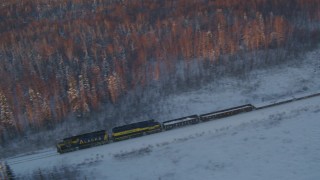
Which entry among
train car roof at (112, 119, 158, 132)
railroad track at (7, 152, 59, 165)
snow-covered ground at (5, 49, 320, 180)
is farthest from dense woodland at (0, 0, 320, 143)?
snow-covered ground at (5, 49, 320, 180)

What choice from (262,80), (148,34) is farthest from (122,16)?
(262,80)

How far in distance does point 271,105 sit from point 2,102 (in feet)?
147

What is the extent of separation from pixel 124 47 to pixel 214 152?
47734mm

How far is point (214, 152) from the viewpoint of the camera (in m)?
59.9

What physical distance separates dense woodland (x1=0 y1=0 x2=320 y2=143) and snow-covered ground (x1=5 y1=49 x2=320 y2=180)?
459 inches

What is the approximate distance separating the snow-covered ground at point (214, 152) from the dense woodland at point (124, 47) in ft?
38.3

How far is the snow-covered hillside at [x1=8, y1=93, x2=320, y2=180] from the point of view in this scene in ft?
181

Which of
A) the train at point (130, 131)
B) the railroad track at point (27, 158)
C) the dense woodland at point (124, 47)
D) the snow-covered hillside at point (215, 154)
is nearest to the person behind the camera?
the snow-covered hillside at point (215, 154)

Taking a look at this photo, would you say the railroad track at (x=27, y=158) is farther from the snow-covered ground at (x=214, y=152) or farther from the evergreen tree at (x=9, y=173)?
the evergreen tree at (x=9, y=173)

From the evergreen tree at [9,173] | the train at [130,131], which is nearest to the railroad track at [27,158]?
the evergreen tree at [9,173]

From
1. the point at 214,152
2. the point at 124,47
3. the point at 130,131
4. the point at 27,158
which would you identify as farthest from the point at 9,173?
the point at 124,47

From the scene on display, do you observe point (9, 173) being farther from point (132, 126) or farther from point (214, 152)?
point (214, 152)

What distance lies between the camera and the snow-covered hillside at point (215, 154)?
5531cm

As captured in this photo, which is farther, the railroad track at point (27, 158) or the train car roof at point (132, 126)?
the train car roof at point (132, 126)
